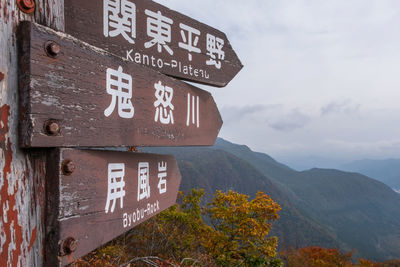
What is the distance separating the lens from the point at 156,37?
1.54 metres

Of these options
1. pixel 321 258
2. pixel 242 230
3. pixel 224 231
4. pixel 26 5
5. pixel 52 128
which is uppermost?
pixel 26 5

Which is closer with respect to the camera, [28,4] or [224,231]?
[28,4]

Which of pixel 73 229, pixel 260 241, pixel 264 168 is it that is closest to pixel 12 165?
pixel 73 229

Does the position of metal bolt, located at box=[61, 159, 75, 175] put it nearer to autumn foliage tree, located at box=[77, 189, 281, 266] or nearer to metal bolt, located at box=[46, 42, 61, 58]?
metal bolt, located at box=[46, 42, 61, 58]

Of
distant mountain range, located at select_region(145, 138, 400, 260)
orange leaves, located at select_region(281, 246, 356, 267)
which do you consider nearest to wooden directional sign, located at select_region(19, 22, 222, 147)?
orange leaves, located at select_region(281, 246, 356, 267)

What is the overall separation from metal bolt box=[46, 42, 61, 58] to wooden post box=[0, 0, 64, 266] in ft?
0.28

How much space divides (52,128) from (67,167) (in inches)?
5.3

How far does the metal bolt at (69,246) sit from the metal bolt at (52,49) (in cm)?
58

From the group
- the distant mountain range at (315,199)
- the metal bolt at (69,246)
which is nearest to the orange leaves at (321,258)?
the metal bolt at (69,246)

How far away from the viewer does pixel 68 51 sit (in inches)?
36.5

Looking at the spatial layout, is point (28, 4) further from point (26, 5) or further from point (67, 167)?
point (67, 167)

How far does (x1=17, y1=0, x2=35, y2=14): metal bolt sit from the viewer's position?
2.86 feet

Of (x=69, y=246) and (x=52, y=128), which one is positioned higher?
(x=52, y=128)

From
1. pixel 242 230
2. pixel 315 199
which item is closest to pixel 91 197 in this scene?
pixel 242 230
